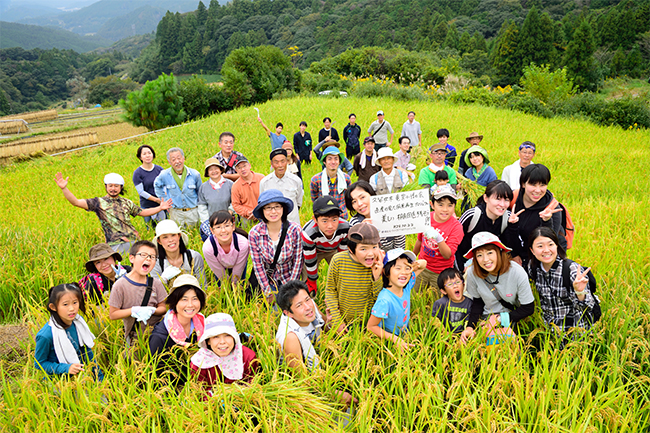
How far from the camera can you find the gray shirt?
2977 mm

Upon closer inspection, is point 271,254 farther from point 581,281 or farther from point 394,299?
point 581,281

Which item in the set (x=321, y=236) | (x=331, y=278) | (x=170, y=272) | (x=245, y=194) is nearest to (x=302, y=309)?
(x=331, y=278)

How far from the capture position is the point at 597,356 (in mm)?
3061

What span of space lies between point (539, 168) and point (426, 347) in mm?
2017

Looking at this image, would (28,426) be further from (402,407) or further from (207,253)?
(402,407)

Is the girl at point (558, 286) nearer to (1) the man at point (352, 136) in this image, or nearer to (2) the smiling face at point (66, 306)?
(2) the smiling face at point (66, 306)

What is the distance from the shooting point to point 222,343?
262cm

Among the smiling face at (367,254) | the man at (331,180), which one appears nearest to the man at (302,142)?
the man at (331,180)

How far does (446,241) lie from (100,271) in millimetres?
3752

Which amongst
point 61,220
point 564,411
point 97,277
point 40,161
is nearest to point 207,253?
point 97,277

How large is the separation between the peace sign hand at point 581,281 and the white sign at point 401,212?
122 cm

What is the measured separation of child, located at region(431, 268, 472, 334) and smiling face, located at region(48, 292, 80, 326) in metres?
3.00

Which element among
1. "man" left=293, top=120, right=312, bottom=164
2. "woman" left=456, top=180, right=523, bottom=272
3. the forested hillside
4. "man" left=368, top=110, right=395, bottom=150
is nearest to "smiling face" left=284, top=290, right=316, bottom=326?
"woman" left=456, top=180, right=523, bottom=272

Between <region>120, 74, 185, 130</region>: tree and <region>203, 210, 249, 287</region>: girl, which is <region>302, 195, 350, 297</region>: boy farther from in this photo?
<region>120, 74, 185, 130</region>: tree
